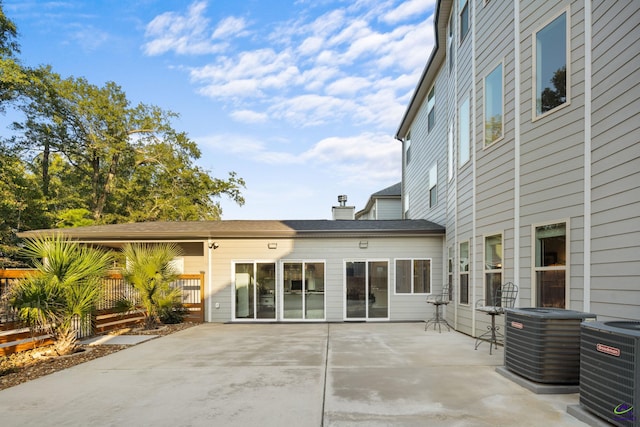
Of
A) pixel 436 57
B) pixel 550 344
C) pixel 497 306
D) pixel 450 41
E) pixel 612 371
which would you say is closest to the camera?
pixel 612 371

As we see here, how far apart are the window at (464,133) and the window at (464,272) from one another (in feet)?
6.16

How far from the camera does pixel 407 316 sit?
Answer: 34.9 feet

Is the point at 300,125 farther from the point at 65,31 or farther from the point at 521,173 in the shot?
the point at 521,173

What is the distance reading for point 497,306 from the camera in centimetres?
675

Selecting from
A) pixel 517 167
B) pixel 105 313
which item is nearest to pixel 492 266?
pixel 517 167

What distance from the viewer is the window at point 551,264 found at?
5.12 meters

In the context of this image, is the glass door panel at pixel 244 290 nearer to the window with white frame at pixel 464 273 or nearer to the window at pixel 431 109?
the window with white frame at pixel 464 273

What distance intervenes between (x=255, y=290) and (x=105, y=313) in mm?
3703

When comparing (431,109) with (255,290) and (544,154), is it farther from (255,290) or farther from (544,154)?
(255,290)

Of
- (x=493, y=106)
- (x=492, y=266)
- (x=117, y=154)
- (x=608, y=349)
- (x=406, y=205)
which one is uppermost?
(x=117, y=154)

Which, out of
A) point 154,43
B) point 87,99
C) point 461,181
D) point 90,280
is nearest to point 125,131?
point 87,99

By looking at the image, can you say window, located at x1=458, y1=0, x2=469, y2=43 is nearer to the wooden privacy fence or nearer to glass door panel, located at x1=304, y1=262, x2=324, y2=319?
glass door panel, located at x1=304, y1=262, x2=324, y2=319

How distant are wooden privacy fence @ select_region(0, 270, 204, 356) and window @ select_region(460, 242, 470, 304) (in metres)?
6.71

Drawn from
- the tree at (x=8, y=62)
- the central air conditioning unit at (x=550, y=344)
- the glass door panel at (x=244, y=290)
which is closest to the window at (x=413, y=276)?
the glass door panel at (x=244, y=290)
